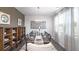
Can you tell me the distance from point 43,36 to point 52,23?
31 cm

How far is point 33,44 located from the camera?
211 cm
